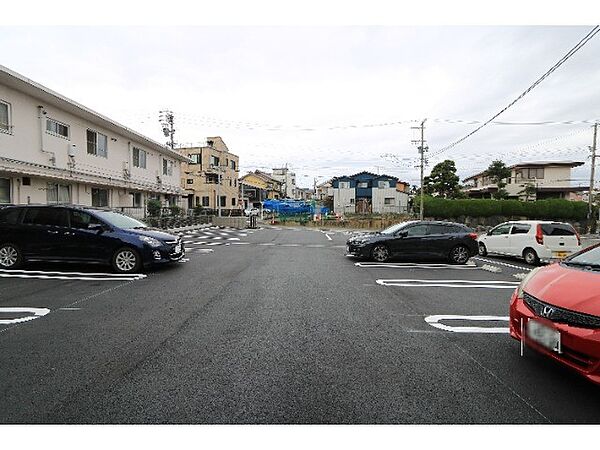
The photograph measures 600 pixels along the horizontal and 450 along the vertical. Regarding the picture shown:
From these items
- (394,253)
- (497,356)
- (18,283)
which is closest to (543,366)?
(497,356)

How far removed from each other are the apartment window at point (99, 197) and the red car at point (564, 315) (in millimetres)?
18972

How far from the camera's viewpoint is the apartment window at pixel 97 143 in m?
16.8

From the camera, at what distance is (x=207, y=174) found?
134 feet

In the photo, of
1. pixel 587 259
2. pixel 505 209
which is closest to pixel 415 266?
pixel 587 259

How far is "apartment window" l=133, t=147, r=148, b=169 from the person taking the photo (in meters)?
21.3

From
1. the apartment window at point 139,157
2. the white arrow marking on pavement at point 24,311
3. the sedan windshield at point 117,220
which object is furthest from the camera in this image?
the apartment window at point 139,157

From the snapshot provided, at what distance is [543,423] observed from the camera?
2.35m

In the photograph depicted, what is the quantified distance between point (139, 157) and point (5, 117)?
32.3ft

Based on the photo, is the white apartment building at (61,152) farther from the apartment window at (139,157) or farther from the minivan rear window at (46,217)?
the minivan rear window at (46,217)

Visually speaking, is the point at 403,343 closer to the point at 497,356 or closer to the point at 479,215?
the point at 497,356

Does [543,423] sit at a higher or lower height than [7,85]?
lower

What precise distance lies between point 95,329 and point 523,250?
1142 cm

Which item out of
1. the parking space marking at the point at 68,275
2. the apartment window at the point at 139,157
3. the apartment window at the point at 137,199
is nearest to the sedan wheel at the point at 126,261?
the parking space marking at the point at 68,275

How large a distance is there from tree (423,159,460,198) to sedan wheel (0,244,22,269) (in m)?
38.1
